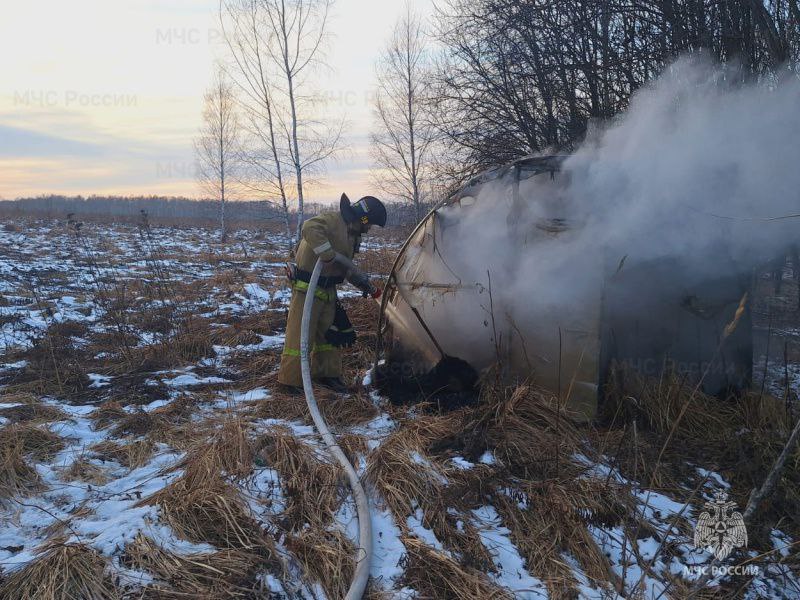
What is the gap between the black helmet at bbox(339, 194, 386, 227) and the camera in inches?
184

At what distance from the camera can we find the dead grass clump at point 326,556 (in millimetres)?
2469

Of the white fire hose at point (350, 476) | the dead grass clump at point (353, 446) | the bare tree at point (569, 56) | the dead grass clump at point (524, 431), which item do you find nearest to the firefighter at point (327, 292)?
the white fire hose at point (350, 476)

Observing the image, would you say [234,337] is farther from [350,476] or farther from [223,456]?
[350,476]

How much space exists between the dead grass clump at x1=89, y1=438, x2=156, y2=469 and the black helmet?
2503 millimetres

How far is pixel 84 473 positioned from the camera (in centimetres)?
329

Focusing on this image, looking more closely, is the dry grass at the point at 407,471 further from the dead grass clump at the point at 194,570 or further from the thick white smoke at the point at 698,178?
the thick white smoke at the point at 698,178

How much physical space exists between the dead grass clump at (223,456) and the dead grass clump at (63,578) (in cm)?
75

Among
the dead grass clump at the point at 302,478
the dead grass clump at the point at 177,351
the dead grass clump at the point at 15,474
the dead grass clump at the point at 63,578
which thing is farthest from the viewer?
the dead grass clump at the point at 177,351

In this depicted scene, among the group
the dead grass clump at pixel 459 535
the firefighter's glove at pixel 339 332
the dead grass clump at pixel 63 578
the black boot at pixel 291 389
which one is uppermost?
the firefighter's glove at pixel 339 332

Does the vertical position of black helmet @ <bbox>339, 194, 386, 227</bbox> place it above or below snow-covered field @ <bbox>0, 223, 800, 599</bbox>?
above

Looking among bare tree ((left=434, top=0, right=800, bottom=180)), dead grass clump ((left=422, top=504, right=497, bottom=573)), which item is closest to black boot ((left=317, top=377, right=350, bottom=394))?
dead grass clump ((left=422, top=504, right=497, bottom=573))

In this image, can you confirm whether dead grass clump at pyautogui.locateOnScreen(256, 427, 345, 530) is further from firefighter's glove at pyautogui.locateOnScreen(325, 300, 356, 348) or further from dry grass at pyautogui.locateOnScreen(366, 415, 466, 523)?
firefighter's glove at pyautogui.locateOnScreen(325, 300, 356, 348)

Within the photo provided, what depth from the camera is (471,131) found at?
8.97 metres

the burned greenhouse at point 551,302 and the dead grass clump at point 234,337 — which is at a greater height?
the burned greenhouse at point 551,302
